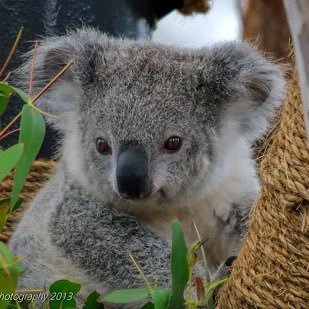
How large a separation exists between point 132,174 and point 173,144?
8.8 inches

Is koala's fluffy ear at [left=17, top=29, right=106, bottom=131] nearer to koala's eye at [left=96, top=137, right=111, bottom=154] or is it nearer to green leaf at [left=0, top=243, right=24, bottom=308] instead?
koala's eye at [left=96, top=137, right=111, bottom=154]

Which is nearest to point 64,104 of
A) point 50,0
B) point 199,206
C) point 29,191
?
point 199,206

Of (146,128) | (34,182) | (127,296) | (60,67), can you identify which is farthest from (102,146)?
(34,182)

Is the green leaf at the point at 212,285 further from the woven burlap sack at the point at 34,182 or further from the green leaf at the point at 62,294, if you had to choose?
the woven burlap sack at the point at 34,182

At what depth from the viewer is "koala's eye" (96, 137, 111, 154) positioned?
240 centimetres

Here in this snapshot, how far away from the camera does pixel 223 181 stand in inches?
103

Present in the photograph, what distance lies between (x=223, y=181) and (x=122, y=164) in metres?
0.56

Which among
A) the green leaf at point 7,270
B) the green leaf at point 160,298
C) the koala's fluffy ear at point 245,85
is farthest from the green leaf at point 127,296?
the koala's fluffy ear at point 245,85

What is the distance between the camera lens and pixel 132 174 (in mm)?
2176

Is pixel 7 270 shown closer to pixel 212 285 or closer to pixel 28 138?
pixel 28 138

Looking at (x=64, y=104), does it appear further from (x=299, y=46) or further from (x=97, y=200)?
(x=299, y=46)

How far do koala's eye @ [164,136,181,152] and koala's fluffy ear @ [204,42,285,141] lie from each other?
24 centimetres

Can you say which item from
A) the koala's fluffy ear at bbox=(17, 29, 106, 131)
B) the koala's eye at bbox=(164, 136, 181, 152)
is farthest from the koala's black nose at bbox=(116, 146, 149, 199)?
the koala's fluffy ear at bbox=(17, 29, 106, 131)

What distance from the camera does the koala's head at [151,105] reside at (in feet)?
7.50
